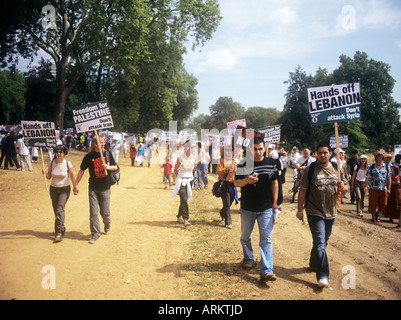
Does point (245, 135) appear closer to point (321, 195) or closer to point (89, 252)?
point (321, 195)

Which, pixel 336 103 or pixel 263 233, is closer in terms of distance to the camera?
pixel 263 233

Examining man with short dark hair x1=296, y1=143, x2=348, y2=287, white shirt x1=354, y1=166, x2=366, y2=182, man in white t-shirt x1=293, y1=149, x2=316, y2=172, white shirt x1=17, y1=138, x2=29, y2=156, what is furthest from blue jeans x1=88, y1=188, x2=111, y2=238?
white shirt x1=17, y1=138, x2=29, y2=156

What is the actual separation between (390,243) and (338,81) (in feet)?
126

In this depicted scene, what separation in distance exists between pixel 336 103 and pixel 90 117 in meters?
6.03

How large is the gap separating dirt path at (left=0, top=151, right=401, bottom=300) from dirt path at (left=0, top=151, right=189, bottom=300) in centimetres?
2

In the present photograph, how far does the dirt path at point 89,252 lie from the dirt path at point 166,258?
17mm

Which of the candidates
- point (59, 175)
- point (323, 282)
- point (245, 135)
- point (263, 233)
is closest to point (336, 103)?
point (245, 135)

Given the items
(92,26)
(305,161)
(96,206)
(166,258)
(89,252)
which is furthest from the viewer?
(92,26)

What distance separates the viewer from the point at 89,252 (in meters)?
5.89

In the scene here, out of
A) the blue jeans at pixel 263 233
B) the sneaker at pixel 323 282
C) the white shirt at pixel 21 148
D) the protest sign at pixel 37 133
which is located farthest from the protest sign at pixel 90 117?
the white shirt at pixel 21 148

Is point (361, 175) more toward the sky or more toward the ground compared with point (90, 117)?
more toward the ground

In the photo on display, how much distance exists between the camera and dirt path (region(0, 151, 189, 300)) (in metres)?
4.45

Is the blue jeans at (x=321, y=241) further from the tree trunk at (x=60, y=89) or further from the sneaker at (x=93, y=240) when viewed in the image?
the tree trunk at (x=60, y=89)
